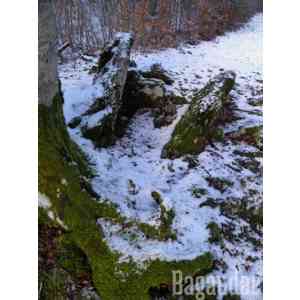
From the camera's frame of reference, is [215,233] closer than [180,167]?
Yes

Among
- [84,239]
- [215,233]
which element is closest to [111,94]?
[84,239]

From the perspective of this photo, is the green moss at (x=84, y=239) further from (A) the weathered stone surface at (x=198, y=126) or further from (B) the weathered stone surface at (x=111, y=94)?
(A) the weathered stone surface at (x=198, y=126)

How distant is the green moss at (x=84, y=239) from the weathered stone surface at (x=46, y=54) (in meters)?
0.16

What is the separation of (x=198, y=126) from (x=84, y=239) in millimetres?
2314

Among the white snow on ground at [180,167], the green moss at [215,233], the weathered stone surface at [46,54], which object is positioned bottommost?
the green moss at [215,233]

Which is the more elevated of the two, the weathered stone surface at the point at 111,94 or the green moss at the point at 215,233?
the weathered stone surface at the point at 111,94

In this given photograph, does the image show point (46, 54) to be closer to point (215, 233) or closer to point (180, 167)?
point (180, 167)

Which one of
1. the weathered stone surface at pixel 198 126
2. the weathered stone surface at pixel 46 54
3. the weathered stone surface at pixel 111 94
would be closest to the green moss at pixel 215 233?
the weathered stone surface at pixel 198 126

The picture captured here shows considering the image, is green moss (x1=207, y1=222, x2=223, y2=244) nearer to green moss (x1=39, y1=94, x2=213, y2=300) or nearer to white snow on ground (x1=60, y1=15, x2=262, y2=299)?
white snow on ground (x1=60, y1=15, x2=262, y2=299)

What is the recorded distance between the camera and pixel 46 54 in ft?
11.9

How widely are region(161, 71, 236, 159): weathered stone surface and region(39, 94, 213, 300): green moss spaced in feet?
5.27

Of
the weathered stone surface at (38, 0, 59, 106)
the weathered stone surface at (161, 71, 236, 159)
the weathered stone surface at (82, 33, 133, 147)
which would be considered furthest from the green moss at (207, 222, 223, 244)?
the weathered stone surface at (38, 0, 59, 106)

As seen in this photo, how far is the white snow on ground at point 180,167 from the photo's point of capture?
3809mm

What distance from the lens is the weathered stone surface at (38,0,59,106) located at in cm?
357
